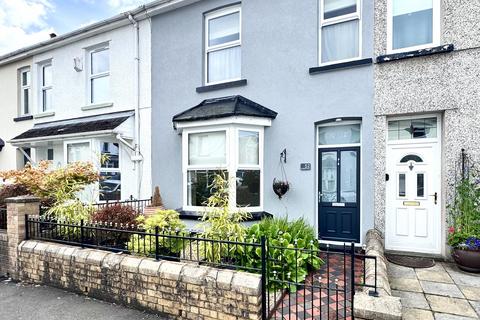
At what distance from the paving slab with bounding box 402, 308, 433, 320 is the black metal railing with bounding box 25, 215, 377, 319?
1.70 feet

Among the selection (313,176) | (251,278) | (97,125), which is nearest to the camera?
(251,278)

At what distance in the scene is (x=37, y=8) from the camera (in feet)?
44.9

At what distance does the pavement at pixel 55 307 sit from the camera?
4027 millimetres

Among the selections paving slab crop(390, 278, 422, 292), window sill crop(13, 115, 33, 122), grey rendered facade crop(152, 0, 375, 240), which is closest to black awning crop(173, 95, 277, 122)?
grey rendered facade crop(152, 0, 375, 240)

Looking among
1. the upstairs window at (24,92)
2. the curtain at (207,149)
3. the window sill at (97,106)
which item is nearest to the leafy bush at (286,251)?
the curtain at (207,149)

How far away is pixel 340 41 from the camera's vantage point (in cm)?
640

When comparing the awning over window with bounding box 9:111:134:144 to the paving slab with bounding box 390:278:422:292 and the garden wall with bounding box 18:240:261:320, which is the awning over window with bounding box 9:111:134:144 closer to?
the garden wall with bounding box 18:240:261:320

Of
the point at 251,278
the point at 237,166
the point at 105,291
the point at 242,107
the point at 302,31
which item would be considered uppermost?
the point at 302,31

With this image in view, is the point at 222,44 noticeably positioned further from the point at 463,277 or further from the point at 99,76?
the point at 463,277

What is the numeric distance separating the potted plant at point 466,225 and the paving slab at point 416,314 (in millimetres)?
1868

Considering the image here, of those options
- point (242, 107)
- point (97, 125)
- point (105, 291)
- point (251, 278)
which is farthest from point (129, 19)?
point (251, 278)

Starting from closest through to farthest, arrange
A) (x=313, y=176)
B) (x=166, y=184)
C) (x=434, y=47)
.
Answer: (x=434, y=47), (x=313, y=176), (x=166, y=184)

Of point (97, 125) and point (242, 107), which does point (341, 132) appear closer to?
point (242, 107)

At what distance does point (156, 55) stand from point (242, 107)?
3646mm
